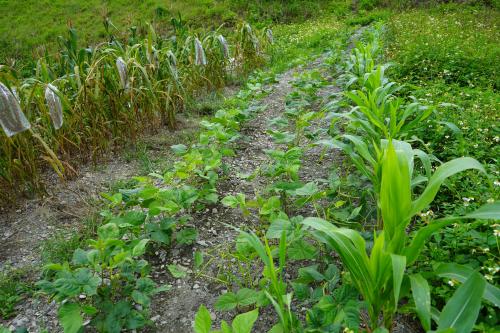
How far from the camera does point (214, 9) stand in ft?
43.1

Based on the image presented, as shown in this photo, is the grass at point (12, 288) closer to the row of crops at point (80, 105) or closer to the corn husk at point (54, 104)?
the row of crops at point (80, 105)

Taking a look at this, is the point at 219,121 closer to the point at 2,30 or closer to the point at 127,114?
the point at 127,114

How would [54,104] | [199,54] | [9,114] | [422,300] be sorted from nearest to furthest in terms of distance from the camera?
1. [422,300]
2. [9,114]
3. [54,104]
4. [199,54]

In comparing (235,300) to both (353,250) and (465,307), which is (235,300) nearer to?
(353,250)

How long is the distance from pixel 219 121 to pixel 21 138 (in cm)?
136

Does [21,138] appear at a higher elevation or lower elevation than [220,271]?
higher

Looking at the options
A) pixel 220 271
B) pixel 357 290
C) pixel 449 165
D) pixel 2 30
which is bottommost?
pixel 220 271

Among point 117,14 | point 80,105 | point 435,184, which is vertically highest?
point 117,14

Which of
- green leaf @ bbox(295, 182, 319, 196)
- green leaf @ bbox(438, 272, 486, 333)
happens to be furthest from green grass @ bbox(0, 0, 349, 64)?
green leaf @ bbox(438, 272, 486, 333)

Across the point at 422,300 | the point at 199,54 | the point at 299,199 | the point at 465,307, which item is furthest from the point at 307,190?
the point at 199,54

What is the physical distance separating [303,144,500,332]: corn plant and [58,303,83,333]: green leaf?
2.88 feet

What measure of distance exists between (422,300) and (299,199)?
0.93 m

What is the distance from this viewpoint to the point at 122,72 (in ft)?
9.38

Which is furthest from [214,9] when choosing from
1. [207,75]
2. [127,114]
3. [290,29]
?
[127,114]
